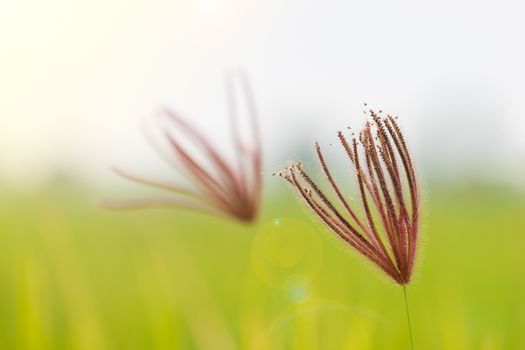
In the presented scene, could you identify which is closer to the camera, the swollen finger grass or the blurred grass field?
the swollen finger grass

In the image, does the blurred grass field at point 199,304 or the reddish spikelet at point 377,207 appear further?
the blurred grass field at point 199,304

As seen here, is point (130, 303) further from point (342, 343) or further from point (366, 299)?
point (342, 343)

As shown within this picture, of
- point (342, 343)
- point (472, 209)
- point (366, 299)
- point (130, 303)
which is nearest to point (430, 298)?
point (366, 299)

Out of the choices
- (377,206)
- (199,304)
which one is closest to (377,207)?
(377,206)

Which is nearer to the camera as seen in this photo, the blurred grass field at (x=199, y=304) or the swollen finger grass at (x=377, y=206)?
the swollen finger grass at (x=377, y=206)

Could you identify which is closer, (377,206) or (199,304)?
(377,206)

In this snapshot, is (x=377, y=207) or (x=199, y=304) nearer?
(x=377, y=207)

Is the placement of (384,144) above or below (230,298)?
above

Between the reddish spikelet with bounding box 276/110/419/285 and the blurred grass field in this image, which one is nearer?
the reddish spikelet with bounding box 276/110/419/285

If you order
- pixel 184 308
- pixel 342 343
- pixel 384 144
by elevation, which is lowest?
pixel 342 343

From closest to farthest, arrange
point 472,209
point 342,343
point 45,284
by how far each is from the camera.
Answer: point 342,343, point 45,284, point 472,209

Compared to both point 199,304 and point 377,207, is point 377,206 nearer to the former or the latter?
point 377,207
